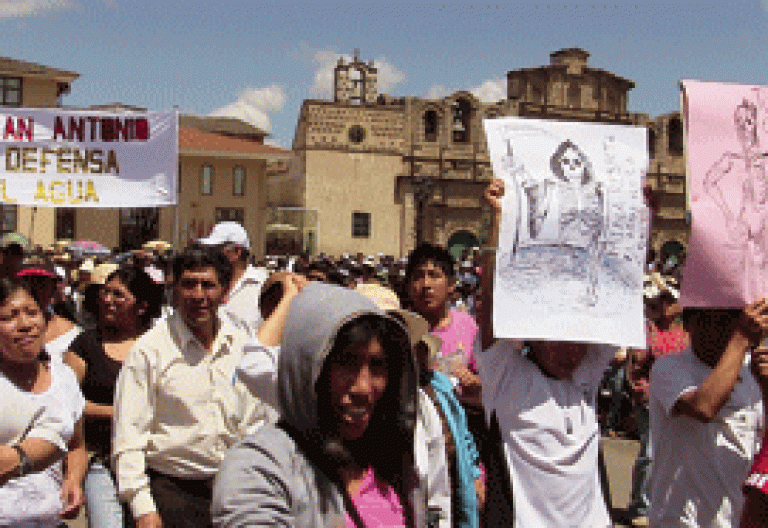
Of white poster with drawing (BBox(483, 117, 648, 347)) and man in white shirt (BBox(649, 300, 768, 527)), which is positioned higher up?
white poster with drawing (BBox(483, 117, 648, 347))

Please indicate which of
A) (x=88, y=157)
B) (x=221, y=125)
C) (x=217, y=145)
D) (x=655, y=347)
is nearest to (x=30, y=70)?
(x=217, y=145)

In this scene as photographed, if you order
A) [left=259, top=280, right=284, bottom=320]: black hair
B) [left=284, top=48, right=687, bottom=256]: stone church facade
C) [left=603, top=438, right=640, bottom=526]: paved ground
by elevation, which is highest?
[left=284, top=48, right=687, bottom=256]: stone church facade

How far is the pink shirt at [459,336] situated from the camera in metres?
4.67

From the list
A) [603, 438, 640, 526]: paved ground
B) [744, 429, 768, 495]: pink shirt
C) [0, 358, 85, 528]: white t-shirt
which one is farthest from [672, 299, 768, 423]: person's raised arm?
[603, 438, 640, 526]: paved ground

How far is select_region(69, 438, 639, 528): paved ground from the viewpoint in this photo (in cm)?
776

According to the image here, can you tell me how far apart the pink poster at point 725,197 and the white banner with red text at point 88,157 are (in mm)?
5293

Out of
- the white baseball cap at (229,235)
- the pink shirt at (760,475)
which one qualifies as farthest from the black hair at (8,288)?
the pink shirt at (760,475)

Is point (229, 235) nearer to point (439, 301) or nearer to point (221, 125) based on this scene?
point (439, 301)

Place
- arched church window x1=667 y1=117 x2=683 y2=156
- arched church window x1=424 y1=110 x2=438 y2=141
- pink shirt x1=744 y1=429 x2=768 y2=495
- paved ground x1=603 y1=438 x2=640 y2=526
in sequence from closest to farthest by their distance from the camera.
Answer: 1. pink shirt x1=744 y1=429 x2=768 y2=495
2. paved ground x1=603 y1=438 x2=640 y2=526
3. arched church window x1=424 y1=110 x2=438 y2=141
4. arched church window x1=667 y1=117 x2=683 y2=156

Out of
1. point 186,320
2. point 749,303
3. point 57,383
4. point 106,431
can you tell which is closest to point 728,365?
point 749,303

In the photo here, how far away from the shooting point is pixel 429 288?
4812 mm

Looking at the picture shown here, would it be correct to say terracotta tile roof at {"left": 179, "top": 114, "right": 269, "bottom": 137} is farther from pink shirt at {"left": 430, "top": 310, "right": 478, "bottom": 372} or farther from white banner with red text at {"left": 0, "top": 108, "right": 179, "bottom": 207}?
pink shirt at {"left": 430, "top": 310, "right": 478, "bottom": 372}

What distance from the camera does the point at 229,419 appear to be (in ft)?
13.1

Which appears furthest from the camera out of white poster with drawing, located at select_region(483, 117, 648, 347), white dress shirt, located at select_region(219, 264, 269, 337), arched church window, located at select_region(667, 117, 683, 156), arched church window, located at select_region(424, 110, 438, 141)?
arched church window, located at select_region(667, 117, 683, 156)
